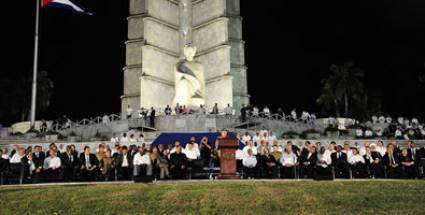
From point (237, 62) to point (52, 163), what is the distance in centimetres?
3786

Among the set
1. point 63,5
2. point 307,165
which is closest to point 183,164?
point 307,165

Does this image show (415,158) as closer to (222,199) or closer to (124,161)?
(222,199)

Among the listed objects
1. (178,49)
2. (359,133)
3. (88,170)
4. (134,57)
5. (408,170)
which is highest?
(178,49)

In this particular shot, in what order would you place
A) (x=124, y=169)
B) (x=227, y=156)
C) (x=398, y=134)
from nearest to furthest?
(x=227, y=156) → (x=124, y=169) → (x=398, y=134)

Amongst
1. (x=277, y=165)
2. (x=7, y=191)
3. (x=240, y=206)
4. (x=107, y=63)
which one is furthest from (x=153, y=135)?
(x=107, y=63)

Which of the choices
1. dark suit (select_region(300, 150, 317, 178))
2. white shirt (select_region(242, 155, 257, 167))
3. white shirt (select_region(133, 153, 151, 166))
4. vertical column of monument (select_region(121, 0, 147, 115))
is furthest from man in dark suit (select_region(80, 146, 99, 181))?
vertical column of monument (select_region(121, 0, 147, 115))

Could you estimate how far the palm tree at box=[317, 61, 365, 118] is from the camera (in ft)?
186

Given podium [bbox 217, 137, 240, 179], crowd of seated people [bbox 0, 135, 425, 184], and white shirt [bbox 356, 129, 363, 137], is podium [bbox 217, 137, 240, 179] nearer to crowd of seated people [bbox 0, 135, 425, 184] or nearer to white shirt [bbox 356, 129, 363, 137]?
crowd of seated people [bbox 0, 135, 425, 184]

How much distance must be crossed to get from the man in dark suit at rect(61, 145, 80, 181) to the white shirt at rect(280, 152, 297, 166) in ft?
22.6

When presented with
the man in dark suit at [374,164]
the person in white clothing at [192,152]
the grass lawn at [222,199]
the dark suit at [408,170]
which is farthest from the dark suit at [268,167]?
the dark suit at [408,170]

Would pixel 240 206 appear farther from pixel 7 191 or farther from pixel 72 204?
pixel 7 191

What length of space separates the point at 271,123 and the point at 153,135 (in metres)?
9.94

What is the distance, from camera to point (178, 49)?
2109 inches

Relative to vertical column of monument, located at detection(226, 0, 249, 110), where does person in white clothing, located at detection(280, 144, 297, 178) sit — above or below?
below
